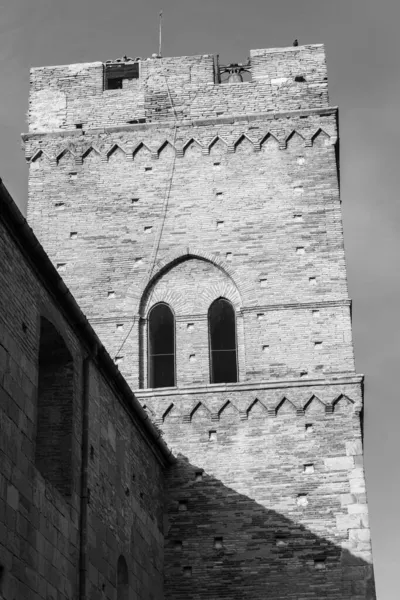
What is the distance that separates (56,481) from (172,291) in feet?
24.0

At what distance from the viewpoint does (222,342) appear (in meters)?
20.4

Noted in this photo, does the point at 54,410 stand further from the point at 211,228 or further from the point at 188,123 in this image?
the point at 188,123

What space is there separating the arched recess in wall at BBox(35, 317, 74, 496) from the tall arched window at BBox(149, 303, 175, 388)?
5.57 metres

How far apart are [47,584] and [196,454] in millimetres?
6628

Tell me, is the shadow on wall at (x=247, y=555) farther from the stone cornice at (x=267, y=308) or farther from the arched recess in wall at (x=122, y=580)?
the stone cornice at (x=267, y=308)

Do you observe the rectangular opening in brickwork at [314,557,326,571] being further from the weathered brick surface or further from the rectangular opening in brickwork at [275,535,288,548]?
the weathered brick surface

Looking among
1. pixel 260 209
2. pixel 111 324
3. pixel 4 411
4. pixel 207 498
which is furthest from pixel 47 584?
pixel 260 209

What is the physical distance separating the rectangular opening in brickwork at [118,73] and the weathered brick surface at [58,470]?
8.02 metres

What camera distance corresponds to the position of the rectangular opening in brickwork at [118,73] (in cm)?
2302

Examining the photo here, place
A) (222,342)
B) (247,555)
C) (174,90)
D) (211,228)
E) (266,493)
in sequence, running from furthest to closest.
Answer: (174,90) < (211,228) < (222,342) < (266,493) < (247,555)

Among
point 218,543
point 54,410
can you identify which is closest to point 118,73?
point 218,543

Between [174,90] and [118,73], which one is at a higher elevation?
[118,73]

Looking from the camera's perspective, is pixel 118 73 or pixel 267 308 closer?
pixel 267 308

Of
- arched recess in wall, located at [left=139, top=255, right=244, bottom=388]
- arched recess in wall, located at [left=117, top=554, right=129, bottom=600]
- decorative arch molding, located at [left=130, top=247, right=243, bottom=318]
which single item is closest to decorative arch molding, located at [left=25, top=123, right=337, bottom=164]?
decorative arch molding, located at [left=130, top=247, right=243, bottom=318]
